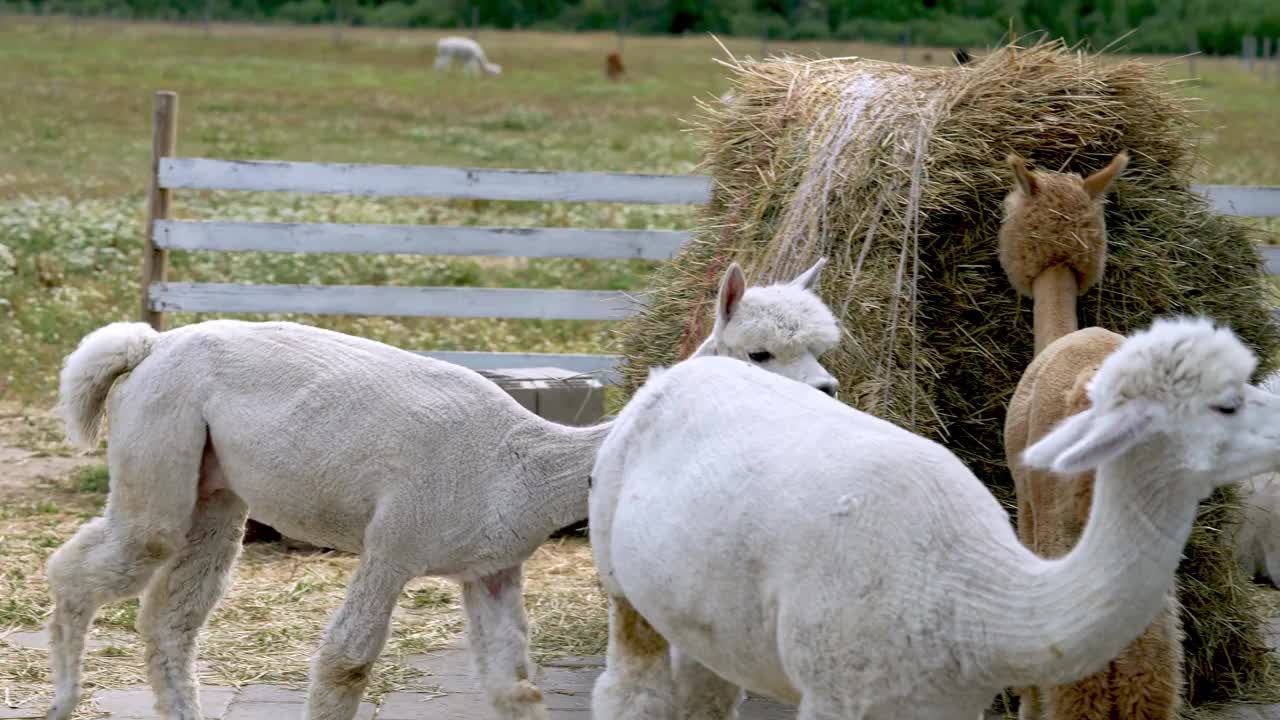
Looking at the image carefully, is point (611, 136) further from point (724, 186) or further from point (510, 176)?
point (724, 186)

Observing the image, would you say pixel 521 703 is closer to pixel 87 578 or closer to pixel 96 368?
pixel 87 578

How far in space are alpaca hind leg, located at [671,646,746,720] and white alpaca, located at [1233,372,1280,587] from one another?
3281mm

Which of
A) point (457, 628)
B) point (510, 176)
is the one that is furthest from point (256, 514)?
point (510, 176)

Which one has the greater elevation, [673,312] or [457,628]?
[673,312]

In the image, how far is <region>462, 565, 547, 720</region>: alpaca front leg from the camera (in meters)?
4.46

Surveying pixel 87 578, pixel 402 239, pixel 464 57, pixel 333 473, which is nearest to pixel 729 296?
pixel 333 473

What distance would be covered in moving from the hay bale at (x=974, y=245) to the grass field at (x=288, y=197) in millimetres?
515

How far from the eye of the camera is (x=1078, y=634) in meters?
2.84

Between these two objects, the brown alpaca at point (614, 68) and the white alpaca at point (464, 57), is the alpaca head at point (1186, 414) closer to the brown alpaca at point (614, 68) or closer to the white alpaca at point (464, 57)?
the brown alpaca at point (614, 68)

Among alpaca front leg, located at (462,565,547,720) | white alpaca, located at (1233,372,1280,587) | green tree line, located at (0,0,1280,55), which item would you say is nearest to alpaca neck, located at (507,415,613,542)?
alpaca front leg, located at (462,565,547,720)

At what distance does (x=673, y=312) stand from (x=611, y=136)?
1817cm

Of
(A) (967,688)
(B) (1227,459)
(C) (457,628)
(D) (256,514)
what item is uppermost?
(B) (1227,459)

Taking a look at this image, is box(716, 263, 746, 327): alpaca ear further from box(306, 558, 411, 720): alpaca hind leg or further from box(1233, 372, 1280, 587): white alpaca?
box(1233, 372, 1280, 587): white alpaca

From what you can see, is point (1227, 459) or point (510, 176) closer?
point (1227, 459)
